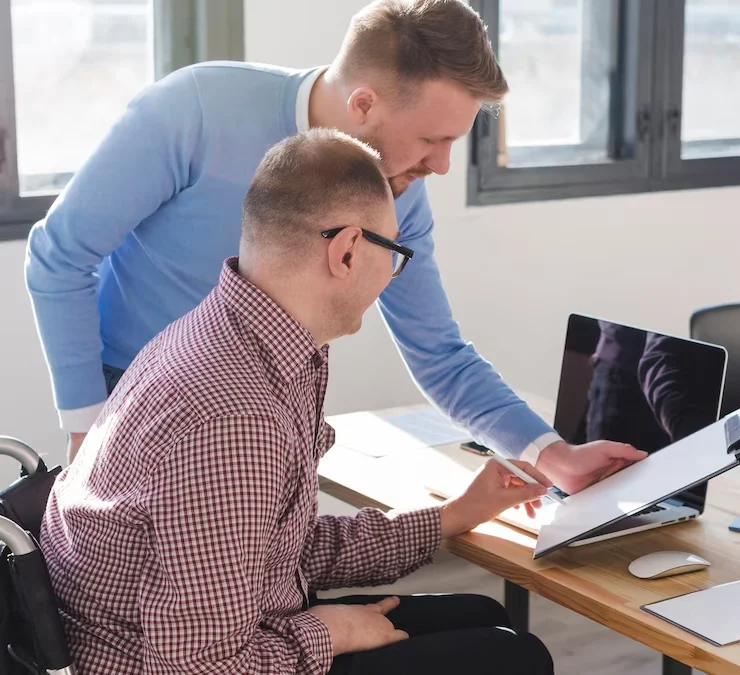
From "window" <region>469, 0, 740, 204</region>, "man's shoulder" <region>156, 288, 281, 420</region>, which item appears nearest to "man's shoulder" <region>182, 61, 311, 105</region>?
"man's shoulder" <region>156, 288, 281, 420</region>

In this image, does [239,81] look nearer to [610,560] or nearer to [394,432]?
[394,432]

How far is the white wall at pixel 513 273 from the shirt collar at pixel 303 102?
4.27 feet

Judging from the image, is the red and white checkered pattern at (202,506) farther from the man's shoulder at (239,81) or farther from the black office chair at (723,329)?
the black office chair at (723,329)

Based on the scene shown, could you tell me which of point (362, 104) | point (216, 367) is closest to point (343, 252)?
point (216, 367)

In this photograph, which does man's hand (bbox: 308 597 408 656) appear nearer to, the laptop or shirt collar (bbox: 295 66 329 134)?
the laptop

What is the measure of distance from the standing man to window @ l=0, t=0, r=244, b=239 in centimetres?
110

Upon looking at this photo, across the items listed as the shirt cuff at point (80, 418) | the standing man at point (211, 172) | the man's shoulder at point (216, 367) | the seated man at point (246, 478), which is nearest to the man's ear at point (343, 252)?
the seated man at point (246, 478)

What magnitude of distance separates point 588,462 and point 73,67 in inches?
73.5

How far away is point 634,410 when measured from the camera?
6.20 feet

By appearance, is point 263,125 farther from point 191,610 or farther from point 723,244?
point 723,244

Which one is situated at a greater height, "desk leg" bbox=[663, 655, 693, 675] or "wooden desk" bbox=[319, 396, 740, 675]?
"wooden desk" bbox=[319, 396, 740, 675]

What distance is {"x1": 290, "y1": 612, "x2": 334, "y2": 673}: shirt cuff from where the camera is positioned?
4.55ft

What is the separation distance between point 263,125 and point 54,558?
0.76 meters

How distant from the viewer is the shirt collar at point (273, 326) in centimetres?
139
